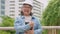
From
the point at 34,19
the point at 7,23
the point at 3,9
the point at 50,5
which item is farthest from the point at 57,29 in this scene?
the point at 3,9

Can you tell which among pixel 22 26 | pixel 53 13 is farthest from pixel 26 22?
pixel 53 13

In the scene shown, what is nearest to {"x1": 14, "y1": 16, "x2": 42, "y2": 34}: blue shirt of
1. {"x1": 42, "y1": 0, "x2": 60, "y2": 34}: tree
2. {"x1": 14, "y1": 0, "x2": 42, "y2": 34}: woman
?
{"x1": 14, "y1": 0, "x2": 42, "y2": 34}: woman

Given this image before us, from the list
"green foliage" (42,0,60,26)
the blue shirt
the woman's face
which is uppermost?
the woman's face

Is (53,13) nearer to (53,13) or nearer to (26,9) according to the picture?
(53,13)

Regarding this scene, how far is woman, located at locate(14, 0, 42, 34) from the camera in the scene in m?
1.59

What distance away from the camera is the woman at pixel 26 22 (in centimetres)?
159

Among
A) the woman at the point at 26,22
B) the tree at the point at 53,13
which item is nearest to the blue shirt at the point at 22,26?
the woman at the point at 26,22

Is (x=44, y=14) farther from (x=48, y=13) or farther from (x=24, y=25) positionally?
(x=24, y=25)

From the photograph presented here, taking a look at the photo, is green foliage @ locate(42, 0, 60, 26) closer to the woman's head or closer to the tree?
the tree

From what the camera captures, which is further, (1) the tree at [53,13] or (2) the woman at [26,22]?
(1) the tree at [53,13]

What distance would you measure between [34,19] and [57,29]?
1.09 meters

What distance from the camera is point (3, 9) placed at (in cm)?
5925

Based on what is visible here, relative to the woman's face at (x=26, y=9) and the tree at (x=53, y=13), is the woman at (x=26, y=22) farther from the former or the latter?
the tree at (x=53, y=13)

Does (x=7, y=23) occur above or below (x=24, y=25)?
below
